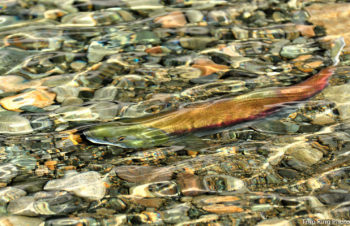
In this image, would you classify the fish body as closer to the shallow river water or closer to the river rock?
the shallow river water

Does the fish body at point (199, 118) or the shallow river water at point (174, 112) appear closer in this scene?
the shallow river water at point (174, 112)

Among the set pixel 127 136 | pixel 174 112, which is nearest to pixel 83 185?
pixel 127 136

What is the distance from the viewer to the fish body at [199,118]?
3.08 m

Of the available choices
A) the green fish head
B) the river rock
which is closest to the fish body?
the green fish head

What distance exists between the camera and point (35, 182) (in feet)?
8.84

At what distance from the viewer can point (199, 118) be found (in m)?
3.25

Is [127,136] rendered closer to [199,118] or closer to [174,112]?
[174,112]

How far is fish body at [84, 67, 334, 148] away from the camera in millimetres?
3076

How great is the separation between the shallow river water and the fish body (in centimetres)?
1

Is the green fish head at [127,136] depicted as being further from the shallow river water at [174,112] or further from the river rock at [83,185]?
the river rock at [83,185]

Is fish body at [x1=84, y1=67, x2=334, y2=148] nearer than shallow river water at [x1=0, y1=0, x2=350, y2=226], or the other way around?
shallow river water at [x1=0, y1=0, x2=350, y2=226]

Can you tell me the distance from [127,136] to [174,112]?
480 mm

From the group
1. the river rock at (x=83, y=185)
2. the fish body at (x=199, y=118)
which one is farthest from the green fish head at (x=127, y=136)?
the river rock at (x=83, y=185)

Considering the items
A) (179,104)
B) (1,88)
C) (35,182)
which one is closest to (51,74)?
(1,88)
